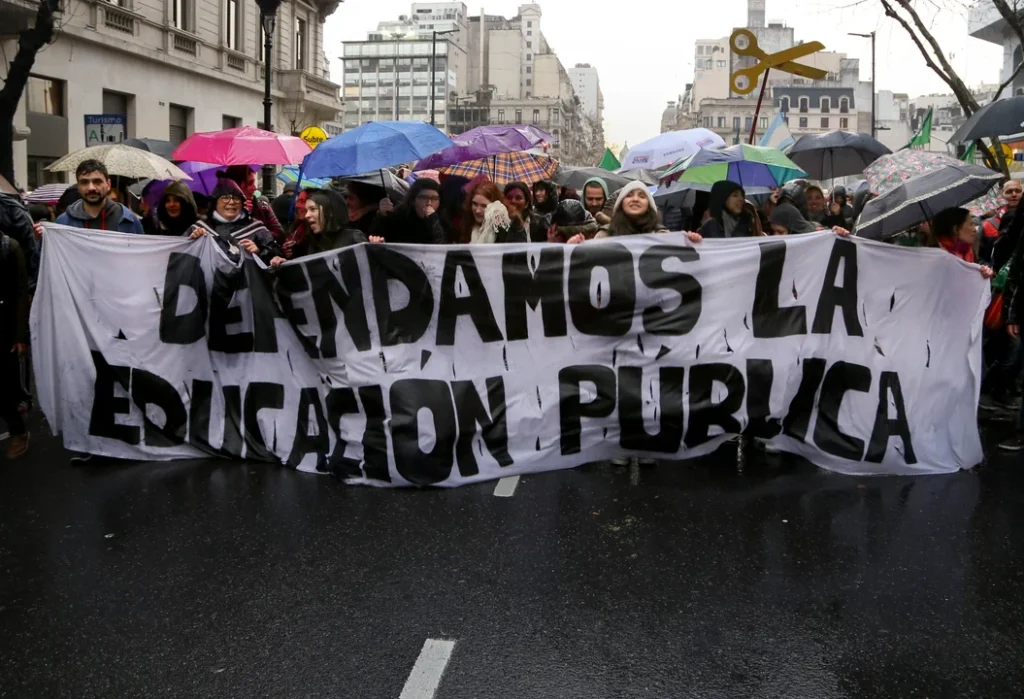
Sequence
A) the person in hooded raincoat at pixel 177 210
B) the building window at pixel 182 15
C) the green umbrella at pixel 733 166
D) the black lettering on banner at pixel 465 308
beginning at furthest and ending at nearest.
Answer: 1. the building window at pixel 182 15
2. the green umbrella at pixel 733 166
3. the person in hooded raincoat at pixel 177 210
4. the black lettering on banner at pixel 465 308

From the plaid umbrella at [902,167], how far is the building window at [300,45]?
39050mm

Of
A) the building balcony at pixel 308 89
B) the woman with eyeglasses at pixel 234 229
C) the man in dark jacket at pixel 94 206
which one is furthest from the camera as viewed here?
the building balcony at pixel 308 89

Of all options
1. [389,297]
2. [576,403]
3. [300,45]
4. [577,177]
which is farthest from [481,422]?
[300,45]

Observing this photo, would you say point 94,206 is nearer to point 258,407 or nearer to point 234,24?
point 258,407

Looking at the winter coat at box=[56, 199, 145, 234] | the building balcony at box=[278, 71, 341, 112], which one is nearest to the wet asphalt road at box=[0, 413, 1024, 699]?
the winter coat at box=[56, 199, 145, 234]

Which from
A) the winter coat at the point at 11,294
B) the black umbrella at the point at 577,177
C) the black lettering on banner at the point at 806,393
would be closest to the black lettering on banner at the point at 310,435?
the winter coat at the point at 11,294

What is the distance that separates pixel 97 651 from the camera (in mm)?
3729

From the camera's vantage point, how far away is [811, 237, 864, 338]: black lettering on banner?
6352 mm

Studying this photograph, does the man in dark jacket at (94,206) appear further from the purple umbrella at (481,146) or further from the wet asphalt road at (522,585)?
the purple umbrella at (481,146)

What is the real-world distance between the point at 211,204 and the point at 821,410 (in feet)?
18.0

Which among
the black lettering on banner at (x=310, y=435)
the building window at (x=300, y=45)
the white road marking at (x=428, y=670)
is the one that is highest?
the building window at (x=300, y=45)

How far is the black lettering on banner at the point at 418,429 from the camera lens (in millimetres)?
5926

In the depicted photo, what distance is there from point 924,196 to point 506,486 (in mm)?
3370

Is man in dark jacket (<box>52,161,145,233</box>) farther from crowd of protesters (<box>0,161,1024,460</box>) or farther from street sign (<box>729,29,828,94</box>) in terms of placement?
street sign (<box>729,29,828,94</box>)
